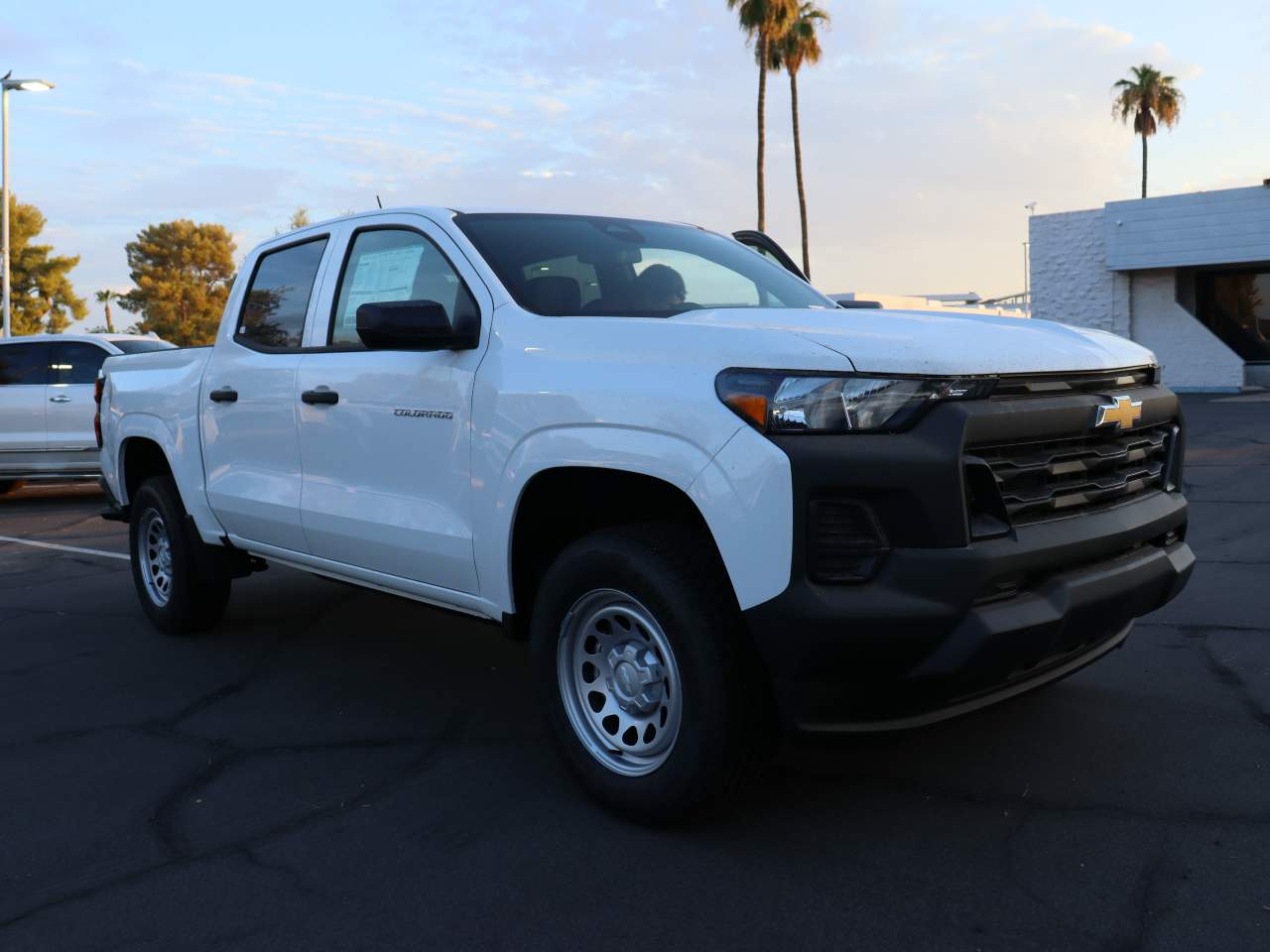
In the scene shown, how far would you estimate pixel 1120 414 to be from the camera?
3486mm

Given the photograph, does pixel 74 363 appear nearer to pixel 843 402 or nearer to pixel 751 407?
pixel 751 407

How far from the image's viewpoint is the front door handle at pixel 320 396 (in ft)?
15.0

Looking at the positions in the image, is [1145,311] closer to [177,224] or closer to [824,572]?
[824,572]

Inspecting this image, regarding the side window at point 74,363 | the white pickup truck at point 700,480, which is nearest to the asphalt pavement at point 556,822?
the white pickup truck at point 700,480

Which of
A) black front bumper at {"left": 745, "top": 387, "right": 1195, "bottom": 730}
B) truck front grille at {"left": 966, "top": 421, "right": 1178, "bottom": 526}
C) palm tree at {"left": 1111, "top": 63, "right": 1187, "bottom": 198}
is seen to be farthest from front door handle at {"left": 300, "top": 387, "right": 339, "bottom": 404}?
palm tree at {"left": 1111, "top": 63, "right": 1187, "bottom": 198}

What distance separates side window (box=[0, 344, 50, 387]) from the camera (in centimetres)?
1301

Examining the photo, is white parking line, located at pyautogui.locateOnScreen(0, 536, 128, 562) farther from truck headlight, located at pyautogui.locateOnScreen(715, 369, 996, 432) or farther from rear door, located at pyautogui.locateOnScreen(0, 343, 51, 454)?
truck headlight, located at pyautogui.locateOnScreen(715, 369, 996, 432)

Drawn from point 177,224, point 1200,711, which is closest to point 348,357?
point 1200,711

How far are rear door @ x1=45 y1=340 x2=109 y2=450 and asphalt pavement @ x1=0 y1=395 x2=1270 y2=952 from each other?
785 centimetres

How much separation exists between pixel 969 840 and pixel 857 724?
0.61m

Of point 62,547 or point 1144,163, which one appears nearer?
point 62,547

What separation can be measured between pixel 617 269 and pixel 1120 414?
1849 mm

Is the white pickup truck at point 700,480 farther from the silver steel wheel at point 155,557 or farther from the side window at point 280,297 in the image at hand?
the silver steel wheel at point 155,557

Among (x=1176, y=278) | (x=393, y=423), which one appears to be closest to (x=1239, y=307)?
(x=1176, y=278)
